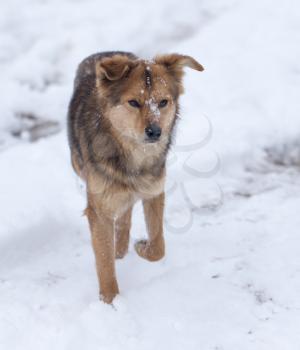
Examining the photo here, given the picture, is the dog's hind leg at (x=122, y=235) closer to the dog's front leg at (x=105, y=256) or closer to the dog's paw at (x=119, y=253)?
the dog's paw at (x=119, y=253)

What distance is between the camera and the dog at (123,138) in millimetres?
3775

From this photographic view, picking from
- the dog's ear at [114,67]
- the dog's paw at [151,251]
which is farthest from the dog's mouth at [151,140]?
the dog's paw at [151,251]

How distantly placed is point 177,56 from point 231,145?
2358 mm

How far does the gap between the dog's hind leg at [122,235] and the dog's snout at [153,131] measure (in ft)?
4.03

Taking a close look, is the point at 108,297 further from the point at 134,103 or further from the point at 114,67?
the point at 114,67

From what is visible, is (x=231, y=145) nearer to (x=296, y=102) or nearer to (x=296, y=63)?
(x=296, y=102)

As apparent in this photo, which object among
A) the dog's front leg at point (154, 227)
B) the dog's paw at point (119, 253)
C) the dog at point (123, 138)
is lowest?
the dog's paw at point (119, 253)

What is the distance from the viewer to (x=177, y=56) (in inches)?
159

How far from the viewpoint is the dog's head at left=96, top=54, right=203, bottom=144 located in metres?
3.75

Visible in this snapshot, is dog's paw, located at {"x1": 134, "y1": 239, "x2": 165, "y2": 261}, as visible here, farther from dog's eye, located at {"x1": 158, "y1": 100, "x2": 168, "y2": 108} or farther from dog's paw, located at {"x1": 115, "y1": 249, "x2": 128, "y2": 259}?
dog's eye, located at {"x1": 158, "y1": 100, "x2": 168, "y2": 108}

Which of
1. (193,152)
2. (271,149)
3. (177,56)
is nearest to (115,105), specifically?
(177,56)

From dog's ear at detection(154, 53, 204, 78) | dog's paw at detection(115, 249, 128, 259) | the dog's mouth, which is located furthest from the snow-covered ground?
dog's ear at detection(154, 53, 204, 78)

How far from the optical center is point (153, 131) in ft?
12.2

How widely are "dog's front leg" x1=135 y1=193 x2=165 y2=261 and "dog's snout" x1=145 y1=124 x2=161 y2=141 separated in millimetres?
820
